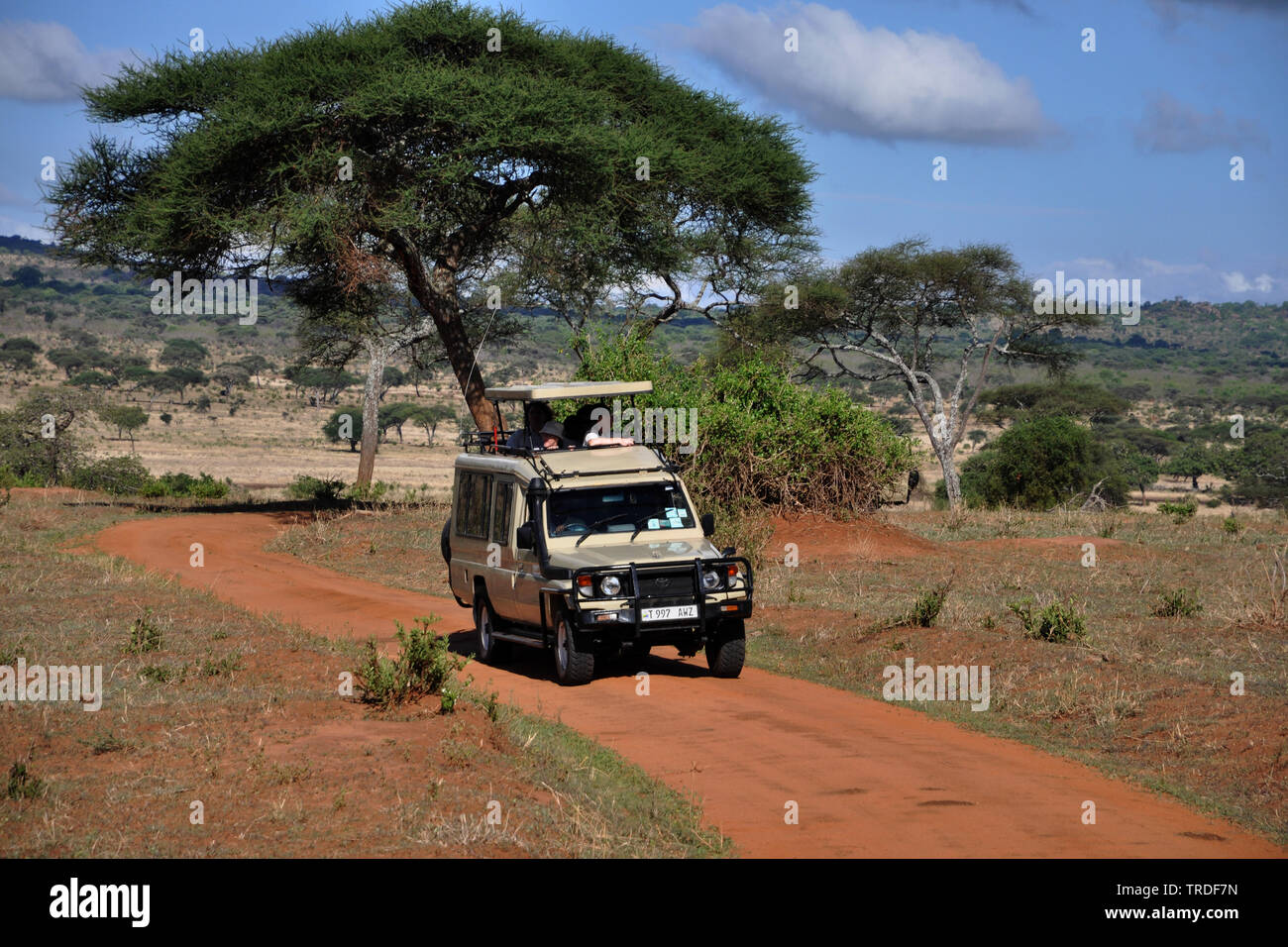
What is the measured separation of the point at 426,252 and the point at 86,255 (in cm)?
721

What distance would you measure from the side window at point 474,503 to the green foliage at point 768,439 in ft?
30.7

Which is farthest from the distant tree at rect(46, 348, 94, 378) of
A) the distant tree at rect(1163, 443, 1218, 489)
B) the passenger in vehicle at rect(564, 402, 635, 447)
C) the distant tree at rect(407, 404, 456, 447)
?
the passenger in vehicle at rect(564, 402, 635, 447)

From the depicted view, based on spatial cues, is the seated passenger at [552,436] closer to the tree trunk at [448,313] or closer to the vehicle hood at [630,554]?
the vehicle hood at [630,554]

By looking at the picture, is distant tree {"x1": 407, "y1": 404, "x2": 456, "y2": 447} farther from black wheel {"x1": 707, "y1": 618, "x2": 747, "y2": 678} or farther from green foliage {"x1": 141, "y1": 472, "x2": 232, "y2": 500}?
black wheel {"x1": 707, "y1": 618, "x2": 747, "y2": 678}

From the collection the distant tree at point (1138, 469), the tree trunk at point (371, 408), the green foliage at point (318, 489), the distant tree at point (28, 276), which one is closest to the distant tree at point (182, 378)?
the green foliage at point (318, 489)

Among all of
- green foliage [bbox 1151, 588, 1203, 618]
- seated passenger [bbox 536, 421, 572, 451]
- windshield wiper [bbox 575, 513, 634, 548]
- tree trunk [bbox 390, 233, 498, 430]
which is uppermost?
tree trunk [bbox 390, 233, 498, 430]

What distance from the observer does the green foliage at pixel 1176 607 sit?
1573 centimetres

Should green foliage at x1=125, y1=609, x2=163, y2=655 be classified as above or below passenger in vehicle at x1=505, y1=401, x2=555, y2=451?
below

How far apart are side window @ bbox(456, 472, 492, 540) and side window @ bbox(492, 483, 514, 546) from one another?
248mm

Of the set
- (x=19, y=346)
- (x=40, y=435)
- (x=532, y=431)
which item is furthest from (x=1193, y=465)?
(x=19, y=346)

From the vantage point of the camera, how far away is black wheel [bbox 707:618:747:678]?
1222cm
